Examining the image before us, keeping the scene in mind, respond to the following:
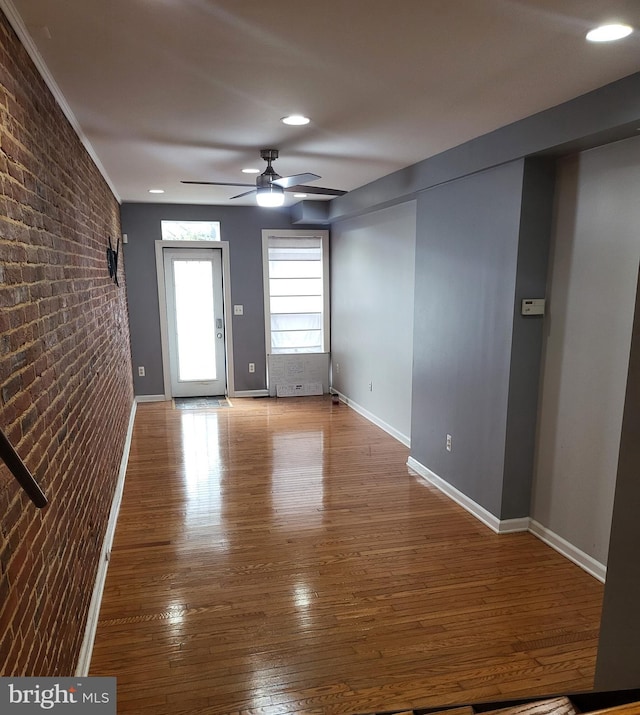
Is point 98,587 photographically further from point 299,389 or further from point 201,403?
point 299,389

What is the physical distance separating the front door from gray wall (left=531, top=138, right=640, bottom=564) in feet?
15.1

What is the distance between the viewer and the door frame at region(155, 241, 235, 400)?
6.40 meters

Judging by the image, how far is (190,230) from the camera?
6508 mm

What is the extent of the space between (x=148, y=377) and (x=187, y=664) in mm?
4860

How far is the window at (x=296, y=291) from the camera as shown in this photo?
22.2 ft

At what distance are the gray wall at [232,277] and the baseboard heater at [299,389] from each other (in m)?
0.30

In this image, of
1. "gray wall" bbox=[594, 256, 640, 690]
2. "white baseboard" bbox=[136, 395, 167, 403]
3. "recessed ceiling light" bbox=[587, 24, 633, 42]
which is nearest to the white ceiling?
"recessed ceiling light" bbox=[587, 24, 633, 42]

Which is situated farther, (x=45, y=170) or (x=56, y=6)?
(x=45, y=170)

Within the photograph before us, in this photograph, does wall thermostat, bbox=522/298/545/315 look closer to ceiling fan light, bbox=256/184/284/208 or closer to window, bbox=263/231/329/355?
ceiling fan light, bbox=256/184/284/208

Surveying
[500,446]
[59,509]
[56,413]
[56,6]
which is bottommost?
[500,446]

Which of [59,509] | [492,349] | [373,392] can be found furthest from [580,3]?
[373,392]

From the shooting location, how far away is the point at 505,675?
2105 millimetres

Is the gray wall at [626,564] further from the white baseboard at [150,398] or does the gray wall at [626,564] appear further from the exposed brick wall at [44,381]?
the white baseboard at [150,398]

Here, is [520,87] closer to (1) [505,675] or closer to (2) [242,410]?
(1) [505,675]
